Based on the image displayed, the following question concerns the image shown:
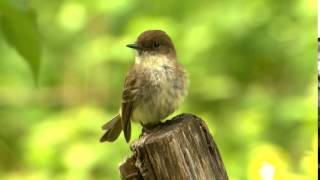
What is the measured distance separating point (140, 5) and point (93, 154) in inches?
43.1

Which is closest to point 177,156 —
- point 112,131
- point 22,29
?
point 22,29

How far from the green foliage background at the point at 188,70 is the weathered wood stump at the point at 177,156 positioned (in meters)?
2.58

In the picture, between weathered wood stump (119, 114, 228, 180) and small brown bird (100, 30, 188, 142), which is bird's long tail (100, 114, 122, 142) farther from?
weathered wood stump (119, 114, 228, 180)

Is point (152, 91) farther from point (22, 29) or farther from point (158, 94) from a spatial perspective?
point (22, 29)

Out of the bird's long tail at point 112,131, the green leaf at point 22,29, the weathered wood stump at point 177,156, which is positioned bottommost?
the weathered wood stump at point 177,156

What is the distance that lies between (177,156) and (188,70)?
3.14m

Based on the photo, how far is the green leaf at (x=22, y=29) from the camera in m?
1.21

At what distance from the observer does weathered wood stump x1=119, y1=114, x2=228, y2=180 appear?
1.77m

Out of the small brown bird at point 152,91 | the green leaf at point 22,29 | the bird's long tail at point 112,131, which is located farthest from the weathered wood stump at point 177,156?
the bird's long tail at point 112,131

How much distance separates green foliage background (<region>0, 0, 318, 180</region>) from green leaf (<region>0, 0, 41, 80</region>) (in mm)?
3301

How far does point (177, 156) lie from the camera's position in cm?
178

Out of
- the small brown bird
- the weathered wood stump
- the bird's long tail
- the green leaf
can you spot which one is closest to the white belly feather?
the small brown bird

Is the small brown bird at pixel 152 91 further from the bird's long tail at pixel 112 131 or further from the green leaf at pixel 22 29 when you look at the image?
the green leaf at pixel 22 29

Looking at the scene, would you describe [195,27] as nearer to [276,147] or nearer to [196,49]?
[196,49]
